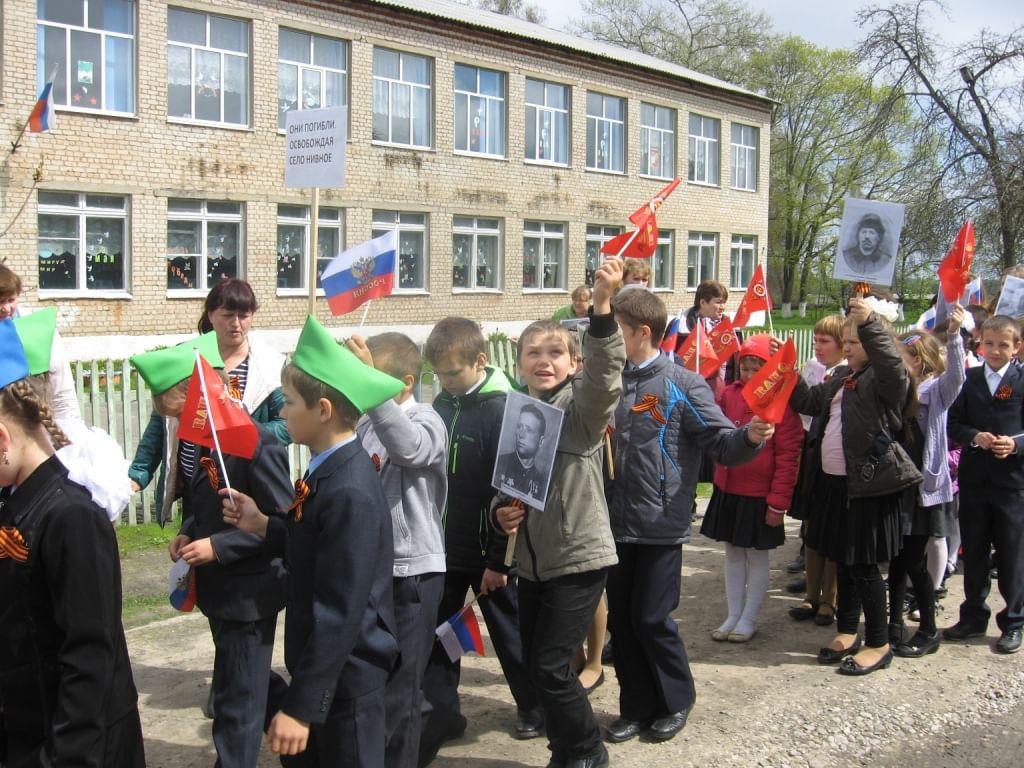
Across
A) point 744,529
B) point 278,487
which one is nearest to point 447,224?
point 744,529

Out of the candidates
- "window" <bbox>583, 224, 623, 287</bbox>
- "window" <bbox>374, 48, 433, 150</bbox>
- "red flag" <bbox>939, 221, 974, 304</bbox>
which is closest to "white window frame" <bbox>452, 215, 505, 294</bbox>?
"window" <bbox>374, 48, 433, 150</bbox>

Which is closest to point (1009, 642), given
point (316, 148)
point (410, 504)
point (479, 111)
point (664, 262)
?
point (410, 504)

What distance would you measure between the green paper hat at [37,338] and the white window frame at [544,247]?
27.3 metres

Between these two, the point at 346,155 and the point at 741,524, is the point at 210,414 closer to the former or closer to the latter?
the point at 741,524

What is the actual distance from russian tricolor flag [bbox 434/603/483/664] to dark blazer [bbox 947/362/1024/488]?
126 inches

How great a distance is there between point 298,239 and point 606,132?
1202cm

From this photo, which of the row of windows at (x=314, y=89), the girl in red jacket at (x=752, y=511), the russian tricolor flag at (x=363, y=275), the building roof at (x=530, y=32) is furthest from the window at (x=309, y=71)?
the girl in red jacket at (x=752, y=511)

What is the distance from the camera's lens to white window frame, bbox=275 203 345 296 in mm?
24453

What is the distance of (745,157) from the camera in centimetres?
3875

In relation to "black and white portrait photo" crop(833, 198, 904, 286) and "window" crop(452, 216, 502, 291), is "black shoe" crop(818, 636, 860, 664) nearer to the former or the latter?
"black and white portrait photo" crop(833, 198, 904, 286)

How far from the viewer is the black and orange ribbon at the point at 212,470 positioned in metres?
3.72

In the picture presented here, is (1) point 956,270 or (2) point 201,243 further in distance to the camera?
(2) point 201,243

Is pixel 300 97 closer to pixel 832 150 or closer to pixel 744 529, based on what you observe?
pixel 744 529

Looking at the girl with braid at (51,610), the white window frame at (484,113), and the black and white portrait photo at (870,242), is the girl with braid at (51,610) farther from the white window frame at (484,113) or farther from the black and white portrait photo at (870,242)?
the white window frame at (484,113)
